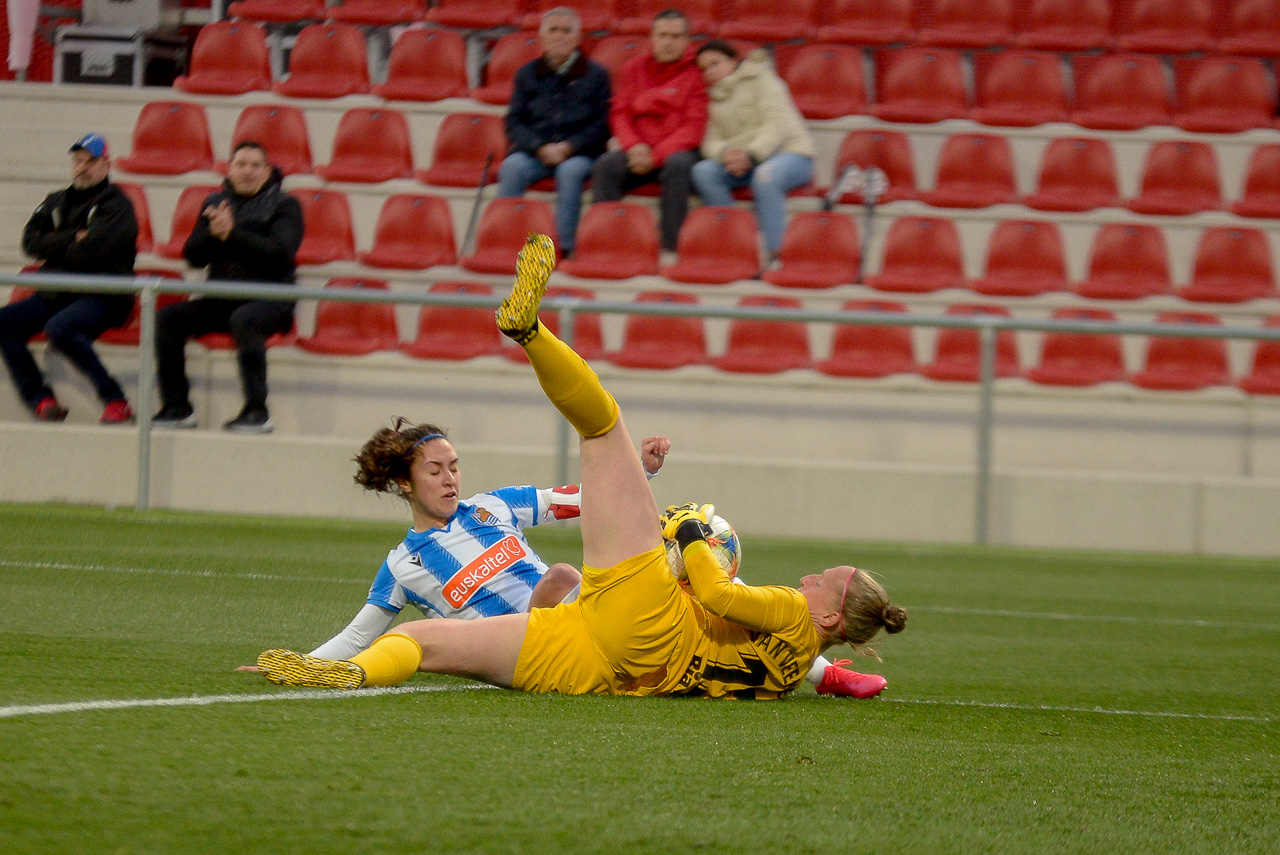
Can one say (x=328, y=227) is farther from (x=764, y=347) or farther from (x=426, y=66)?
(x=764, y=347)

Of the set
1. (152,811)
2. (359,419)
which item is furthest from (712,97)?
(152,811)

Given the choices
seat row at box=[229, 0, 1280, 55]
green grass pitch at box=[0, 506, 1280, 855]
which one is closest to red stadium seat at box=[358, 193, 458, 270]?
seat row at box=[229, 0, 1280, 55]

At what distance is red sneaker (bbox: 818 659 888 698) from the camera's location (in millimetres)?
4273

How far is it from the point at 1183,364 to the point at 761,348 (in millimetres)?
2474

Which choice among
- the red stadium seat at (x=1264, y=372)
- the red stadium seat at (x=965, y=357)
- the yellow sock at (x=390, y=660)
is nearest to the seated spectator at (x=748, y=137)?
the red stadium seat at (x=965, y=357)

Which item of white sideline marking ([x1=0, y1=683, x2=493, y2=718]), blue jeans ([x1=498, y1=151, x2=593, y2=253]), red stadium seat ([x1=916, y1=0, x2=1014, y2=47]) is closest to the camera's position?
white sideline marking ([x1=0, y1=683, x2=493, y2=718])

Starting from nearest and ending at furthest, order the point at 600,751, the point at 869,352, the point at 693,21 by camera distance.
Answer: the point at 600,751 < the point at 869,352 < the point at 693,21

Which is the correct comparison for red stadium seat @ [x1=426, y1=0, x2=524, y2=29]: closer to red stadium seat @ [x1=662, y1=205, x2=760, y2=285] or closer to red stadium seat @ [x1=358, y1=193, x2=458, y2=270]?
red stadium seat @ [x1=358, y1=193, x2=458, y2=270]

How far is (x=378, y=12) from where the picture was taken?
12555 mm

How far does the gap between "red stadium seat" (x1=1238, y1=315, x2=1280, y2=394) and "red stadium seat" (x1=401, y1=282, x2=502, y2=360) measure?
175 inches

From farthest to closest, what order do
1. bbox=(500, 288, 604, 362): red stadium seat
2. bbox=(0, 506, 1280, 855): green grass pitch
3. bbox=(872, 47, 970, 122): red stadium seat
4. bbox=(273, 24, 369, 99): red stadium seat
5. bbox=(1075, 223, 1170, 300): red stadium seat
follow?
bbox=(273, 24, 369, 99): red stadium seat
bbox=(872, 47, 970, 122): red stadium seat
bbox=(1075, 223, 1170, 300): red stadium seat
bbox=(500, 288, 604, 362): red stadium seat
bbox=(0, 506, 1280, 855): green grass pitch

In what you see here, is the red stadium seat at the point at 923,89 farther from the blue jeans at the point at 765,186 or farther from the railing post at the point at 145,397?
the railing post at the point at 145,397

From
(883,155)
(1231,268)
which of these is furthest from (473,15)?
(1231,268)

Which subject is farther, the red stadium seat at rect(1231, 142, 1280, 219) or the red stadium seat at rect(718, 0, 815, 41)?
the red stadium seat at rect(718, 0, 815, 41)
